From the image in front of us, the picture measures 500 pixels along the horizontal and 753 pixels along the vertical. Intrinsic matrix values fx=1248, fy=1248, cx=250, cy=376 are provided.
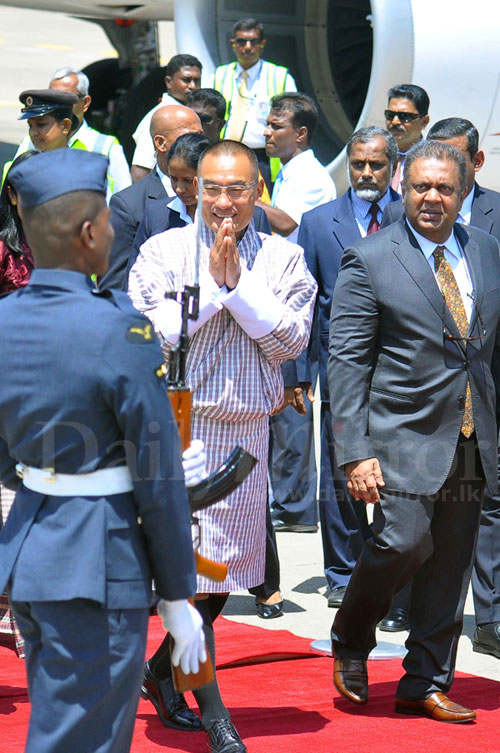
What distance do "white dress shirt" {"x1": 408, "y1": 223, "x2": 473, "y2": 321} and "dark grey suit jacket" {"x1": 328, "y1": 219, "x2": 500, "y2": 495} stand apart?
0.10ft

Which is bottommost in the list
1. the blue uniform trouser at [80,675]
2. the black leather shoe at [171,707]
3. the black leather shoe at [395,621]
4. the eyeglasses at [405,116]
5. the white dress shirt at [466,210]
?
the black leather shoe at [395,621]

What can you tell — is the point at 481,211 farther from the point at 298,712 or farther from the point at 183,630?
the point at 183,630

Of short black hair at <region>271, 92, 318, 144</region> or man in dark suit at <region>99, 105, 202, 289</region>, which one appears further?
short black hair at <region>271, 92, 318, 144</region>

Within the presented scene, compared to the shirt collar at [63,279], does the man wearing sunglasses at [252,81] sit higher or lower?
higher

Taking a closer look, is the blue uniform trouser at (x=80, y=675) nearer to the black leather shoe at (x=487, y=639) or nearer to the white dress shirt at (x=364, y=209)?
the black leather shoe at (x=487, y=639)

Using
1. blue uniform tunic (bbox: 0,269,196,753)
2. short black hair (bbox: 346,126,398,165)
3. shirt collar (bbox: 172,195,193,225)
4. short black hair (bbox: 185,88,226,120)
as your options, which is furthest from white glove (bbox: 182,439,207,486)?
short black hair (bbox: 185,88,226,120)

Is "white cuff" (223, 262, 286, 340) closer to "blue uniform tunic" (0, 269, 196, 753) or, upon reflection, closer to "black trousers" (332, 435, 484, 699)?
"black trousers" (332, 435, 484, 699)

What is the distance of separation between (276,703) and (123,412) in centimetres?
184

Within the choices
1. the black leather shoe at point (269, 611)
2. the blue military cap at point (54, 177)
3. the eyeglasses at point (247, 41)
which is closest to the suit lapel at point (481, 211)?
the black leather shoe at point (269, 611)

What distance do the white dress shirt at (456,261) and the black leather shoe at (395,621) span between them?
4.80 feet

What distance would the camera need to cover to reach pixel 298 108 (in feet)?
20.1

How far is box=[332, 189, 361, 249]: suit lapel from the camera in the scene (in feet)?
16.0

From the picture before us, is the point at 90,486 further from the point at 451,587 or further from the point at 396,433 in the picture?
the point at 451,587

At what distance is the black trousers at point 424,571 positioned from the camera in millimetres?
3635
